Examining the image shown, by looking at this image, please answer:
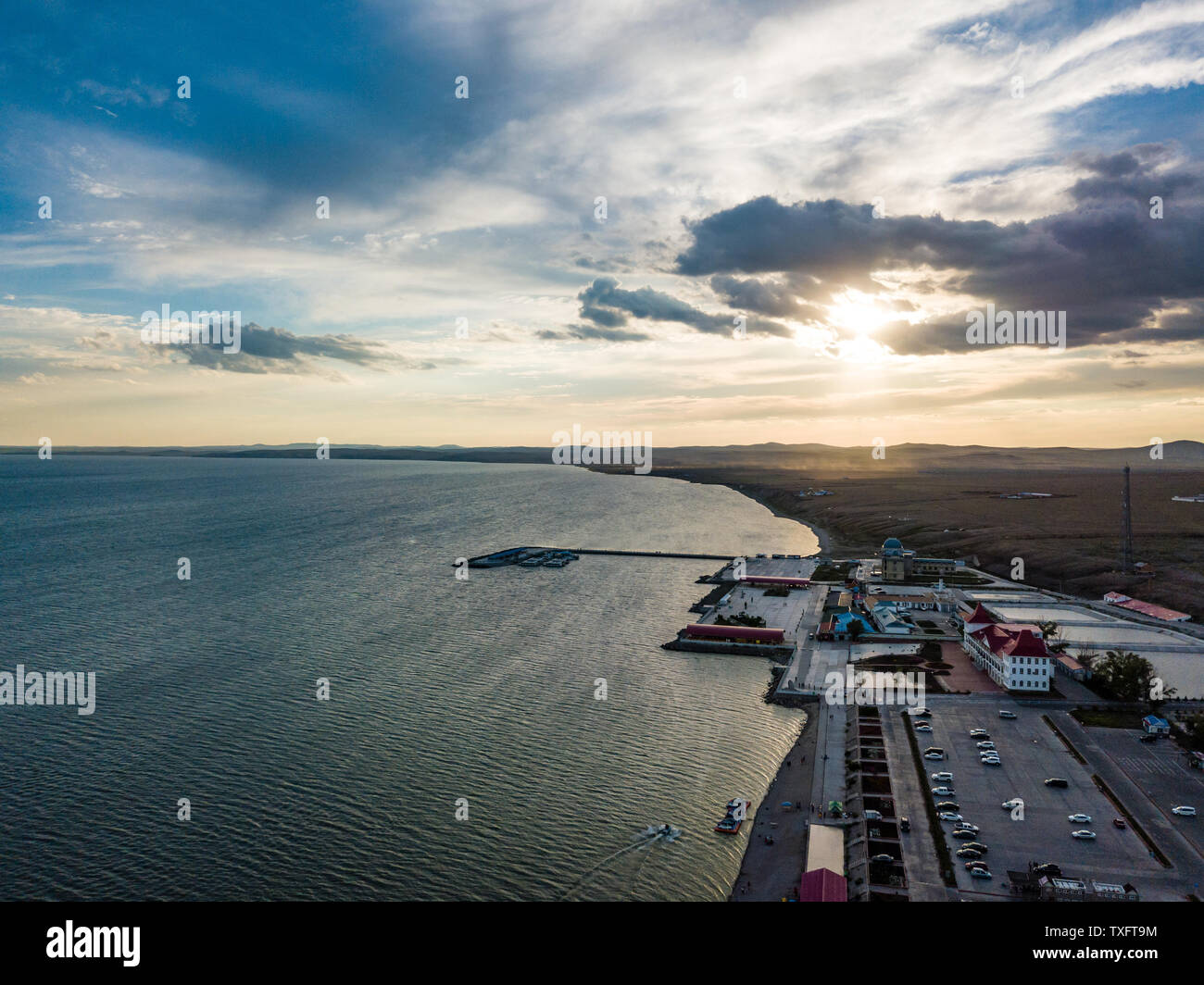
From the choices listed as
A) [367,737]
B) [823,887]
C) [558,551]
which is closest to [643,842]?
[823,887]

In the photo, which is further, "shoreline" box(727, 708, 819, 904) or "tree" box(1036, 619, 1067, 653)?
"tree" box(1036, 619, 1067, 653)

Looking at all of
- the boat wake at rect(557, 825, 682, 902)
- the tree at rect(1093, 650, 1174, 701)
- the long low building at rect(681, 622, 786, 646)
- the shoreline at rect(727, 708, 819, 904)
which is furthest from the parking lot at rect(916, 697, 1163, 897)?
the long low building at rect(681, 622, 786, 646)

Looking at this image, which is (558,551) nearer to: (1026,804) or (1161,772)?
(1026,804)

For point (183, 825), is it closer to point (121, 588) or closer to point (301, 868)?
point (301, 868)

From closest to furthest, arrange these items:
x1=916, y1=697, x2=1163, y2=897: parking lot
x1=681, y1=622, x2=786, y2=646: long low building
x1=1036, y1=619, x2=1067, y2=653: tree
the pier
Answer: x1=916, y1=697, x2=1163, y2=897: parking lot, x1=1036, y1=619, x2=1067, y2=653: tree, x1=681, y1=622, x2=786, y2=646: long low building, the pier

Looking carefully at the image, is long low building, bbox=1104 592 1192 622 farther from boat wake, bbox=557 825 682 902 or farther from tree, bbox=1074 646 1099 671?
boat wake, bbox=557 825 682 902
